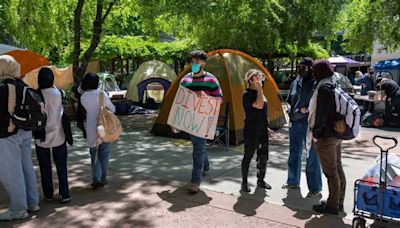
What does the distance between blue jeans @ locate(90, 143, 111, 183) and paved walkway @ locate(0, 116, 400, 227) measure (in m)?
0.19

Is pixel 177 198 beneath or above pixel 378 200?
beneath

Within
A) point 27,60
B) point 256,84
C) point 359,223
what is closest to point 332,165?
point 359,223

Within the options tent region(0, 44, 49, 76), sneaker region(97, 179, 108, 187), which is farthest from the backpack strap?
tent region(0, 44, 49, 76)

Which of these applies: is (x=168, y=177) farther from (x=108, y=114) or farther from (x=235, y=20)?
(x=235, y=20)

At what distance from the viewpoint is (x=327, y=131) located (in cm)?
463

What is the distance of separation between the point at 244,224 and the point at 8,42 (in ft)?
62.7

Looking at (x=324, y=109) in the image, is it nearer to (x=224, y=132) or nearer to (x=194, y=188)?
(x=194, y=188)

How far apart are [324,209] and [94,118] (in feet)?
9.45

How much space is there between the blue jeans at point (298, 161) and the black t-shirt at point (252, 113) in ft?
1.34

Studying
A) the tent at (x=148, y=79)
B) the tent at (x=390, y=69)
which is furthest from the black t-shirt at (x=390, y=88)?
the tent at (x=148, y=79)

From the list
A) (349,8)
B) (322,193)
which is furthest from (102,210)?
(349,8)

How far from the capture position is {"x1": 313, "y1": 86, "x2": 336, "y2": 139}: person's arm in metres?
4.57

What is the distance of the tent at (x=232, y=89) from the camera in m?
9.02

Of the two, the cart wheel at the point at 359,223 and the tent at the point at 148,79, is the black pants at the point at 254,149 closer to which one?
the cart wheel at the point at 359,223
